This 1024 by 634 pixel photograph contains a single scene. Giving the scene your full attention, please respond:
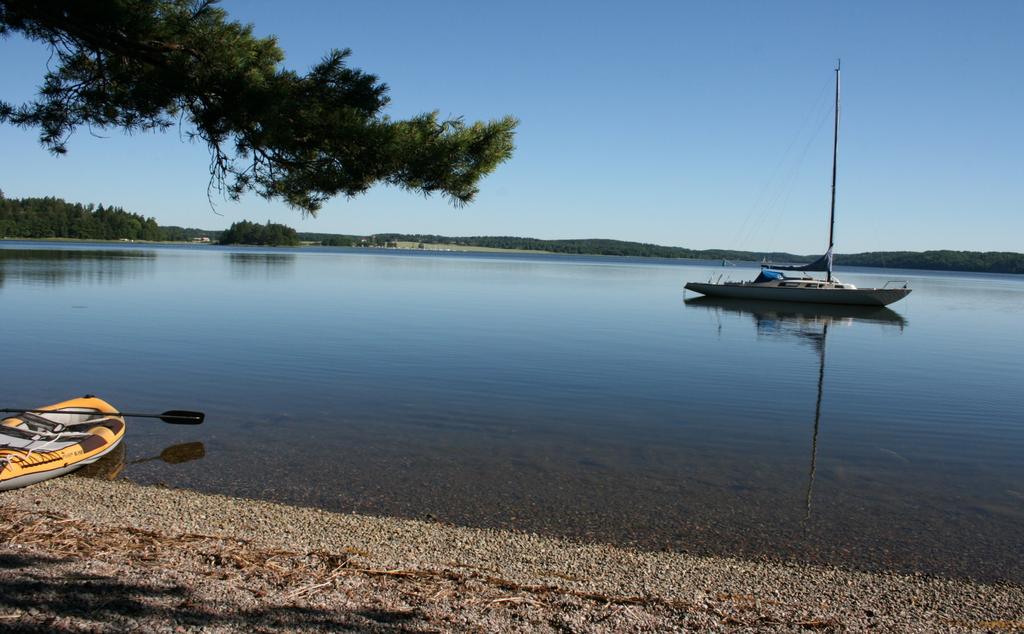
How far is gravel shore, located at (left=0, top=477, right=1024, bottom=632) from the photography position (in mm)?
4629

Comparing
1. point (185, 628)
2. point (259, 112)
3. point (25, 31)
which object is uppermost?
point (25, 31)

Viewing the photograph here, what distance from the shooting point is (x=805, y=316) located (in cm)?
3969

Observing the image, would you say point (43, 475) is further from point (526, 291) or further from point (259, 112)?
point (526, 291)

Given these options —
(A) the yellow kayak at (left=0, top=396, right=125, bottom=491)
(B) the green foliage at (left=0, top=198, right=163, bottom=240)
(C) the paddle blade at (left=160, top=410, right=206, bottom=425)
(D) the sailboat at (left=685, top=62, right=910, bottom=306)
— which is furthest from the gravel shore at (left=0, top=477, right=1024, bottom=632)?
(B) the green foliage at (left=0, top=198, right=163, bottom=240)

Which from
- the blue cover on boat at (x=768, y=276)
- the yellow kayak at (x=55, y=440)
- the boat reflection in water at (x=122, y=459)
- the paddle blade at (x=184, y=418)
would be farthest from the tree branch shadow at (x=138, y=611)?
the blue cover on boat at (x=768, y=276)

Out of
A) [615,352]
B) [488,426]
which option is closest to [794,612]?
[488,426]

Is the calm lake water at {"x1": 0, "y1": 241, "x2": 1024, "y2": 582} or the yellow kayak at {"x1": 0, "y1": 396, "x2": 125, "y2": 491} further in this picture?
the calm lake water at {"x1": 0, "y1": 241, "x2": 1024, "y2": 582}

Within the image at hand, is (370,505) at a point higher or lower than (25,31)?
lower

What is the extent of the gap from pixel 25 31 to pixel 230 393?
27.2ft

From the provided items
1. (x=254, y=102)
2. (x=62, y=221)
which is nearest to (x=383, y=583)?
(x=254, y=102)

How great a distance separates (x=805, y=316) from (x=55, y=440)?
38.0 m

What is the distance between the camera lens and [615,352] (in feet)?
72.7

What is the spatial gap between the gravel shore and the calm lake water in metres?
1.05

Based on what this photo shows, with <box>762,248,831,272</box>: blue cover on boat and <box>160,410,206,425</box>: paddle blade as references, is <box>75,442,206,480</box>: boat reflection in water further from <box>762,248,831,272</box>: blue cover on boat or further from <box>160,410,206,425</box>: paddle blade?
<box>762,248,831,272</box>: blue cover on boat
